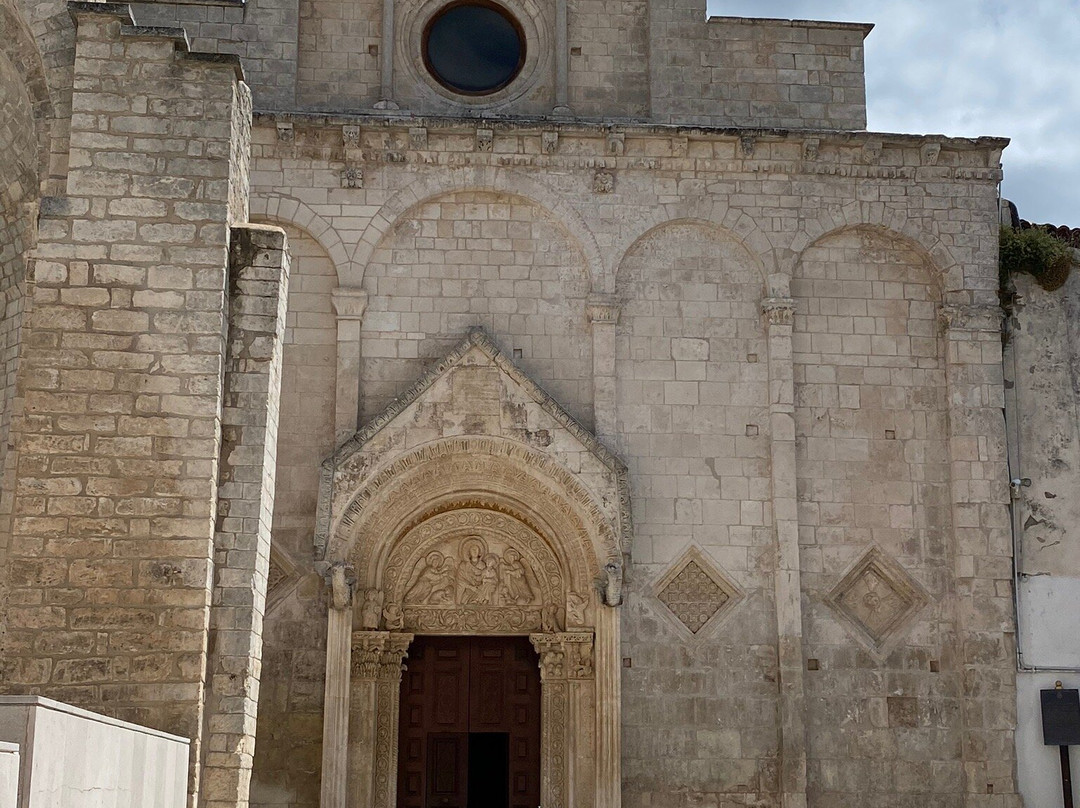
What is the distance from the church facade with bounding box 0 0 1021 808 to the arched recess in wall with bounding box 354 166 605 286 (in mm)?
34

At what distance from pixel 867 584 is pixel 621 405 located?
292 centimetres

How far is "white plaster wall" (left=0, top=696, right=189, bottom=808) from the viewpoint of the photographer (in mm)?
4926

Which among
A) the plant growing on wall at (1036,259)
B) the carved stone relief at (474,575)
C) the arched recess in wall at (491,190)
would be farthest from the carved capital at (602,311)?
the plant growing on wall at (1036,259)

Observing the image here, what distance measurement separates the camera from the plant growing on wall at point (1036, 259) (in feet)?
44.3

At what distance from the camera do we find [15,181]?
1015 cm

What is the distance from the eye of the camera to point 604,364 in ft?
42.2

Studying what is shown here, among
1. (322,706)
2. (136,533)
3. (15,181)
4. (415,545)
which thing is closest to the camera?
(136,533)

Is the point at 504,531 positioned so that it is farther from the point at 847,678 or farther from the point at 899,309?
the point at 899,309

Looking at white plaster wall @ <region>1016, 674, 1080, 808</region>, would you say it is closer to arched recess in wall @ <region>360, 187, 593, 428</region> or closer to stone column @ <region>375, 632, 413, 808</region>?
arched recess in wall @ <region>360, 187, 593, 428</region>

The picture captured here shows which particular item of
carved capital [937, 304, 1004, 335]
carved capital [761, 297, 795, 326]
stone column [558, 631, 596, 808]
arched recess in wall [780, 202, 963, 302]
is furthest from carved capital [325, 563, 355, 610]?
carved capital [937, 304, 1004, 335]

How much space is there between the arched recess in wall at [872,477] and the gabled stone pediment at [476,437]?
205 cm

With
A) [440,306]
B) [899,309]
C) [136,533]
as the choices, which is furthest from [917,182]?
[136,533]

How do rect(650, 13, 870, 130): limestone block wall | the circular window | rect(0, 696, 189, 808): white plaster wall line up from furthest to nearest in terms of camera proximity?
the circular window → rect(650, 13, 870, 130): limestone block wall → rect(0, 696, 189, 808): white plaster wall

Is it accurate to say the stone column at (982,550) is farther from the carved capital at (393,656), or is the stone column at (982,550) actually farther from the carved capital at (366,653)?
the carved capital at (366,653)
